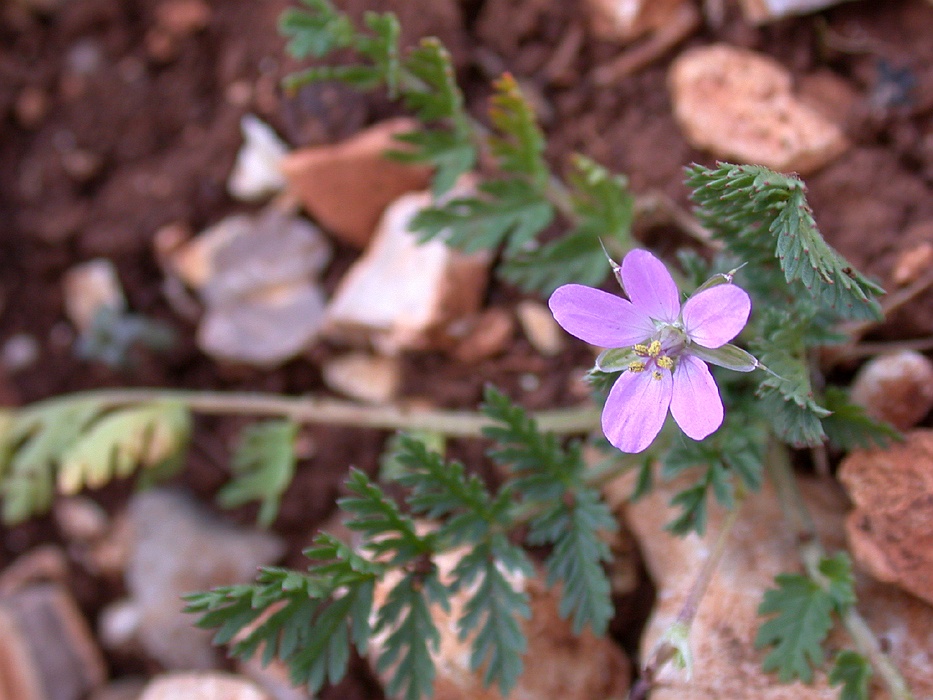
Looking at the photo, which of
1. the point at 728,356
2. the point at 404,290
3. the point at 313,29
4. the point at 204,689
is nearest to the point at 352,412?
the point at 404,290

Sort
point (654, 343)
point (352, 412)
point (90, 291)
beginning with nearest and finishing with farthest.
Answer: point (654, 343), point (352, 412), point (90, 291)

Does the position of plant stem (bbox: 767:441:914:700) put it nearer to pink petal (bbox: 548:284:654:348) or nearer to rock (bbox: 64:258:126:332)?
pink petal (bbox: 548:284:654:348)

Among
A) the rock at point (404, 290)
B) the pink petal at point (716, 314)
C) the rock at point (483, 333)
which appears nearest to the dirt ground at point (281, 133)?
the rock at point (483, 333)

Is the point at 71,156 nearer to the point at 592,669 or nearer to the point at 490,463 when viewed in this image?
the point at 490,463

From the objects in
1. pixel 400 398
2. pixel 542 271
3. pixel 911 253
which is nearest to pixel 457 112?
pixel 542 271

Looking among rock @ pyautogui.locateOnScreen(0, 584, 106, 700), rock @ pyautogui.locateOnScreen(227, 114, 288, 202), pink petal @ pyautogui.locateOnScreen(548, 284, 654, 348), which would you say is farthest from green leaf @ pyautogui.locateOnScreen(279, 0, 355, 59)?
rock @ pyautogui.locateOnScreen(0, 584, 106, 700)

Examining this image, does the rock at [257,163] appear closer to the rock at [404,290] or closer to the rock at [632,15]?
the rock at [404,290]

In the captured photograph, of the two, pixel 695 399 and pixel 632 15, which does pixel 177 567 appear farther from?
pixel 632 15
